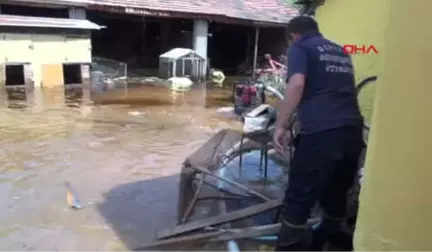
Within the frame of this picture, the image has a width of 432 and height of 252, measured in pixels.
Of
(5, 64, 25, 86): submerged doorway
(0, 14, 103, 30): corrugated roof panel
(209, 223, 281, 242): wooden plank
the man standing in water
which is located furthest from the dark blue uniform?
(5, 64, 25, 86): submerged doorway

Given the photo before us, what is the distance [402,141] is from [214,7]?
1949 cm

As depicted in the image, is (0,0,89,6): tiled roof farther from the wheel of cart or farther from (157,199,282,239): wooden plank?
(157,199,282,239): wooden plank

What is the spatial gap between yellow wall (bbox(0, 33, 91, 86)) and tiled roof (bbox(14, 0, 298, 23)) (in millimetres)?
1423

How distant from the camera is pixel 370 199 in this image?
2.11 metres

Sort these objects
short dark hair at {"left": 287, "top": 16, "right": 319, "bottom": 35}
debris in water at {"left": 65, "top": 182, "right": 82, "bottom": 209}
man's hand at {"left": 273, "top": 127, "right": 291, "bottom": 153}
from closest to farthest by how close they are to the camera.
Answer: man's hand at {"left": 273, "top": 127, "right": 291, "bottom": 153} → short dark hair at {"left": 287, "top": 16, "right": 319, "bottom": 35} → debris in water at {"left": 65, "top": 182, "right": 82, "bottom": 209}

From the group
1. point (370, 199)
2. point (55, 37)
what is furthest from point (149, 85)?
point (370, 199)

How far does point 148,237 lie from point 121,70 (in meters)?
15.0

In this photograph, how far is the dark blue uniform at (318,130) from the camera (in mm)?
3201

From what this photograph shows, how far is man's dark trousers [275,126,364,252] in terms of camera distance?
320 centimetres

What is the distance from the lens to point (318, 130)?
3197mm

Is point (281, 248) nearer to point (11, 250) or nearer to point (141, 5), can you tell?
point (11, 250)

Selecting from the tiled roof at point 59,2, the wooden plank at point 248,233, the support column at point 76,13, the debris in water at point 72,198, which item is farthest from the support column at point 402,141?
the support column at point 76,13

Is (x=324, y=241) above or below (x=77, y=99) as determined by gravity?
above

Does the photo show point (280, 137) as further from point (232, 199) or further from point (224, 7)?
point (224, 7)
